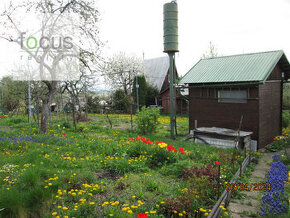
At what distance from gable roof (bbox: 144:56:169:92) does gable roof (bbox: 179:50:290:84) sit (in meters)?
19.0

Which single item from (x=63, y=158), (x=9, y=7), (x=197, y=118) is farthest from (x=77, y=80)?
(x=63, y=158)

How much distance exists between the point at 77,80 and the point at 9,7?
7.86m

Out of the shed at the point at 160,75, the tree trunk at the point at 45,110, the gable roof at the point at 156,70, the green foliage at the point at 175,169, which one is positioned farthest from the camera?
the gable roof at the point at 156,70

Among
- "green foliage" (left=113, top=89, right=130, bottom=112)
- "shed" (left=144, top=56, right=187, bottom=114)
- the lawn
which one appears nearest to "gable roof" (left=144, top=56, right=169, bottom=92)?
"shed" (left=144, top=56, right=187, bottom=114)

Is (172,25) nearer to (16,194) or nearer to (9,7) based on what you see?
(9,7)

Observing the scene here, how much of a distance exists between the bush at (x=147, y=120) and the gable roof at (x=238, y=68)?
2.71 m

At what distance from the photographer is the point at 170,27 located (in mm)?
12547

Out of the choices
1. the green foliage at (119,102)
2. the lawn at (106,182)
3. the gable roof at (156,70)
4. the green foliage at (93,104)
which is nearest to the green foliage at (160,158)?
the lawn at (106,182)

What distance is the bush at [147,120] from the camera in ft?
41.5

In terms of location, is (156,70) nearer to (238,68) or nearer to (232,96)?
(238,68)

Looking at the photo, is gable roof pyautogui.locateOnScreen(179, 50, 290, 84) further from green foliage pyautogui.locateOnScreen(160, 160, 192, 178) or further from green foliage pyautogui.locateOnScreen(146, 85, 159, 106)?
green foliage pyautogui.locateOnScreen(146, 85, 159, 106)

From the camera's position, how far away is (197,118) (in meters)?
13.6

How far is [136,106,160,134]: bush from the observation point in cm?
1265

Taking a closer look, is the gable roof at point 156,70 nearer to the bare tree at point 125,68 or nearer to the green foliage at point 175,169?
the bare tree at point 125,68
